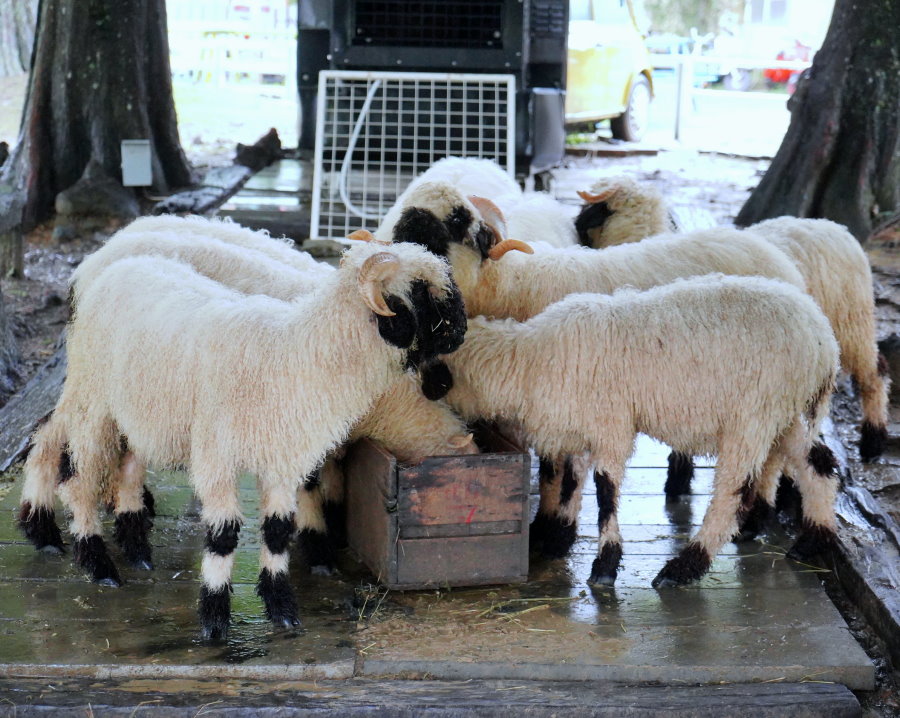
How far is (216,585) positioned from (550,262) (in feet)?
8.32

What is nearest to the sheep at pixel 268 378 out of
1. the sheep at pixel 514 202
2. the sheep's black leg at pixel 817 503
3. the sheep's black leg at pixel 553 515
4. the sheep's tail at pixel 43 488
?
the sheep's tail at pixel 43 488

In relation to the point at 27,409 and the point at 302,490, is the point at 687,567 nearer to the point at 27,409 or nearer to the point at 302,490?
the point at 302,490

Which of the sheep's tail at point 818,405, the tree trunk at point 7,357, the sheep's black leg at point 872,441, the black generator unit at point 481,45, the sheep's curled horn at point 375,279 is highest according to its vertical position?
the black generator unit at point 481,45

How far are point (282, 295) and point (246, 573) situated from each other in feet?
4.35

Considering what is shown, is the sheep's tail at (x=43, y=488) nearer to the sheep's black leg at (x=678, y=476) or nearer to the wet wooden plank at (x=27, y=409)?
the wet wooden plank at (x=27, y=409)

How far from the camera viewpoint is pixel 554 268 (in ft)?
18.9

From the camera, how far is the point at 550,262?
5.79 m

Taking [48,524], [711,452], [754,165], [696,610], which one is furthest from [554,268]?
[754,165]

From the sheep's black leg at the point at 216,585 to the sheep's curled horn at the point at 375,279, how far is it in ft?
3.48

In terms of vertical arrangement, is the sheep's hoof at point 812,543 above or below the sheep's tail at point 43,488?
below

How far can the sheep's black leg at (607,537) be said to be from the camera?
4.79 meters

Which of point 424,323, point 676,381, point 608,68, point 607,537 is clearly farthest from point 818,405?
point 608,68

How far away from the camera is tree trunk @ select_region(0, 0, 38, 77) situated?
17.5 m

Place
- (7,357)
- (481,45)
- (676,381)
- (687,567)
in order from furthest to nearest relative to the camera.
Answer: (481,45) → (7,357) → (687,567) → (676,381)
